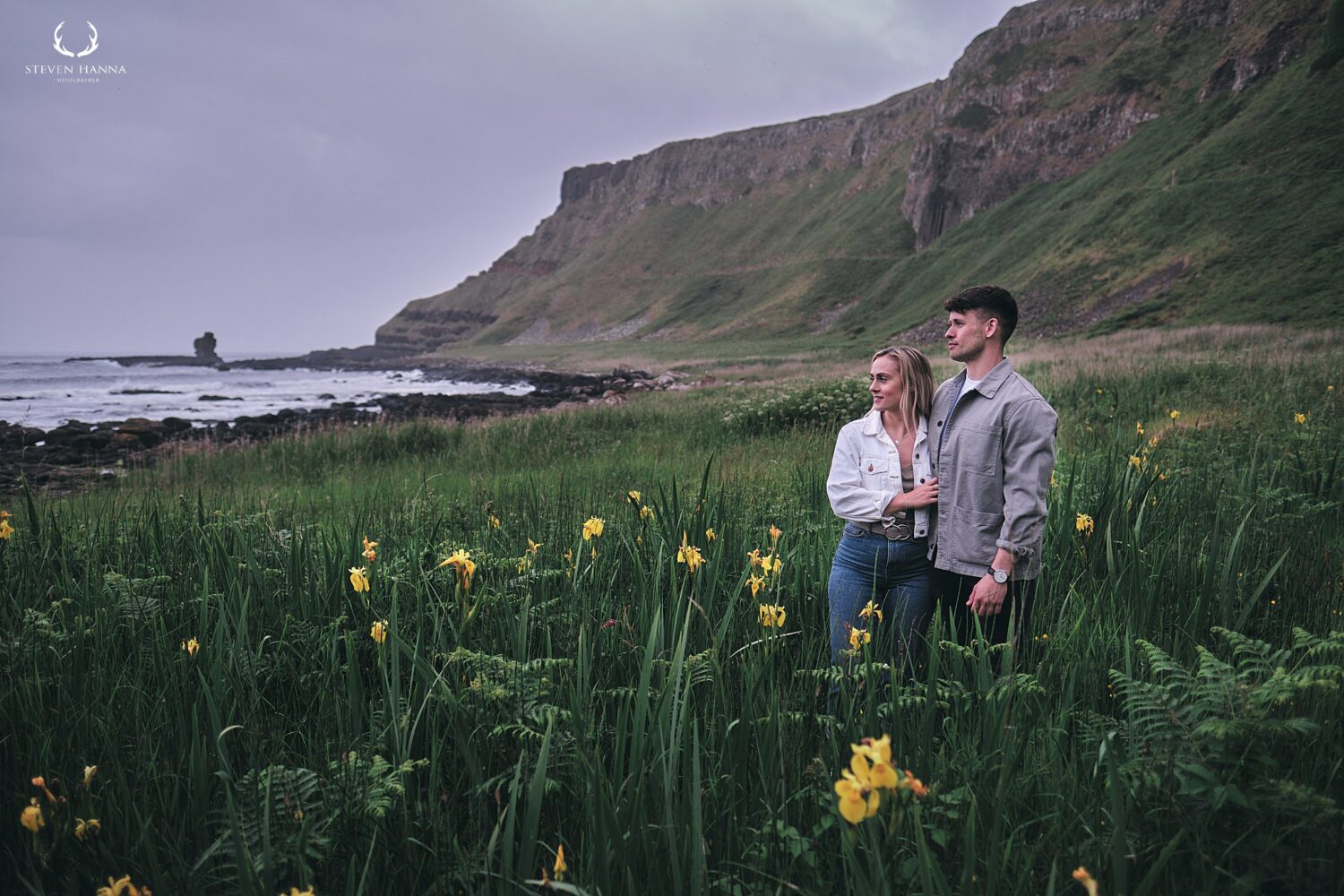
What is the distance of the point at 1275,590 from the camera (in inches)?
134

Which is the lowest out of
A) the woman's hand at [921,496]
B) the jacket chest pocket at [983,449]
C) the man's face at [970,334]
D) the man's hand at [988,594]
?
the man's hand at [988,594]

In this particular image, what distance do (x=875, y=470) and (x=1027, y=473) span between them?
0.66 m

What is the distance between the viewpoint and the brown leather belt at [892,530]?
312 cm

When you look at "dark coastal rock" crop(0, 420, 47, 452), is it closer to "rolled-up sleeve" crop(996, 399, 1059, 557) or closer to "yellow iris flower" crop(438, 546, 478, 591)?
"yellow iris flower" crop(438, 546, 478, 591)

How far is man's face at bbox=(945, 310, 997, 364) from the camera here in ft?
10.1

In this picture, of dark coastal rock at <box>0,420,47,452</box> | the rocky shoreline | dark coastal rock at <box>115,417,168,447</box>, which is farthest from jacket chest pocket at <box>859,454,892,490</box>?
dark coastal rock at <box>115,417,168,447</box>

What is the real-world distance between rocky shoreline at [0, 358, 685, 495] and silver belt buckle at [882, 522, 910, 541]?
6.56 m

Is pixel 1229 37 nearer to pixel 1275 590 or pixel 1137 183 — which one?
pixel 1137 183

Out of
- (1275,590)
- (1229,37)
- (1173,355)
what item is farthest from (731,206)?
(1275,590)

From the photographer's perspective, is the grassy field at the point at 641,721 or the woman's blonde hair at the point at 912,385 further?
the woman's blonde hair at the point at 912,385

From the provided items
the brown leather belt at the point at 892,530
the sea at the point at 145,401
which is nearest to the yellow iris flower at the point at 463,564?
the brown leather belt at the point at 892,530

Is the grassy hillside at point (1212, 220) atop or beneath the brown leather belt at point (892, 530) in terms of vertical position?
atop

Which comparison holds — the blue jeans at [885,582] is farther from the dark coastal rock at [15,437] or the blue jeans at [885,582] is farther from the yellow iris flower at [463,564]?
the dark coastal rock at [15,437]

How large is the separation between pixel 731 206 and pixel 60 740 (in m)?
151
